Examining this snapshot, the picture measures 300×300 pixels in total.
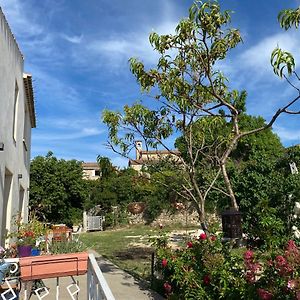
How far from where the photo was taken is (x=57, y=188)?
1208 inches

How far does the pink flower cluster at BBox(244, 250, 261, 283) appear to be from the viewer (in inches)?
190

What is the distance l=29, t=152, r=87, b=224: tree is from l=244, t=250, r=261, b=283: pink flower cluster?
26238 mm

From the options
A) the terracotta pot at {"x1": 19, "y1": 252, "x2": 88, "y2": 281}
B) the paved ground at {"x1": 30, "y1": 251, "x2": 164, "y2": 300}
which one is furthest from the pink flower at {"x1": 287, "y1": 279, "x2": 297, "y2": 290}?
the paved ground at {"x1": 30, "y1": 251, "x2": 164, "y2": 300}

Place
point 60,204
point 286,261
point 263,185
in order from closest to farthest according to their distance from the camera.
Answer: point 286,261 → point 263,185 → point 60,204

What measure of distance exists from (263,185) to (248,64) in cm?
655

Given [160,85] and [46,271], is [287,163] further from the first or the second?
[46,271]

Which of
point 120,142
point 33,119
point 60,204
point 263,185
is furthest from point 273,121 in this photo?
point 60,204

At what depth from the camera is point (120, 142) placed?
9539mm

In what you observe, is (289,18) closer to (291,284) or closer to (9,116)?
(291,284)

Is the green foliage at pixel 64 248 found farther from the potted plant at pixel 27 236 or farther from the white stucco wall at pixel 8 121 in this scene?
the white stucco wall at pixel 8 121

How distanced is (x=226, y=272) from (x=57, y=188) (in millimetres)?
26668

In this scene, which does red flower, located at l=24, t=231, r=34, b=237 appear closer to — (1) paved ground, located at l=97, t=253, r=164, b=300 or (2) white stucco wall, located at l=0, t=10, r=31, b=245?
(2) white stucco wall, located at l=0, t=10, r=31, b=245

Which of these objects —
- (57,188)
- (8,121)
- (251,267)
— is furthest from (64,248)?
(57,188)

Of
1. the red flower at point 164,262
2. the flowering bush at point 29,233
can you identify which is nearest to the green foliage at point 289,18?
the red flower at point 164,262
